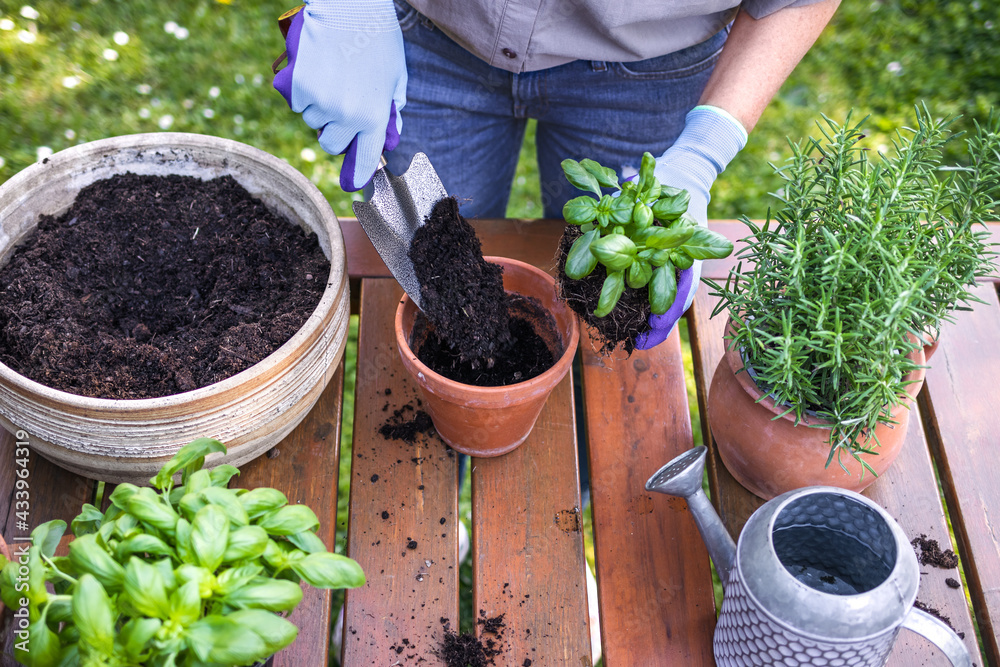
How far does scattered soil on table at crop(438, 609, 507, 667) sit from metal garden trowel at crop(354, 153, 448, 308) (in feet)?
1.81

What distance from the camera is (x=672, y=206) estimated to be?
1.05 metres

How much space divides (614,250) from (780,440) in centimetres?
42

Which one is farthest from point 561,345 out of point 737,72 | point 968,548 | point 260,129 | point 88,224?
point 260,129

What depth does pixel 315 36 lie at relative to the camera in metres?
1.29

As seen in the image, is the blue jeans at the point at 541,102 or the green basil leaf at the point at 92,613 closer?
the green basil leaf at the point at 92,613

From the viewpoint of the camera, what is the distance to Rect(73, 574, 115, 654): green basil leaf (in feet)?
2.35

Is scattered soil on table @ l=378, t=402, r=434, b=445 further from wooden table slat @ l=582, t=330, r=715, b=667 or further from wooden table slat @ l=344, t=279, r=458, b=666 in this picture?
wooden table slat @ l=582, t=330, r=715, b=667

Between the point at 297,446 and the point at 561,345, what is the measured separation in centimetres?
52

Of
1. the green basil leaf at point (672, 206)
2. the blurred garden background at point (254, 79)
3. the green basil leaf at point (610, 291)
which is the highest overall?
the green basil leaf at point (672, 206)

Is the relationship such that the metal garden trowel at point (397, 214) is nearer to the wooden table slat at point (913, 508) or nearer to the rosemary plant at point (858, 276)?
the rosemary plant at point (858, 276)

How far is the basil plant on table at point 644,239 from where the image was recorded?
104cm

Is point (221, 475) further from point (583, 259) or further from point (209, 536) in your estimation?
point (583, 259)

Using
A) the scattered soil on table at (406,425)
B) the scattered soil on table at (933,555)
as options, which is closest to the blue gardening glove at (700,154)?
the scattered soil on table at (406,425)

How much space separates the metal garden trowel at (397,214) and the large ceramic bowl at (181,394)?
71 millimetres
